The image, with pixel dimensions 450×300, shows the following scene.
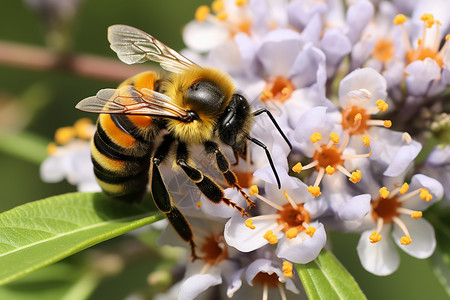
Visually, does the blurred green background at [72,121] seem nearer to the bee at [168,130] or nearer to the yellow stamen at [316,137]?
the bee at [168,130]

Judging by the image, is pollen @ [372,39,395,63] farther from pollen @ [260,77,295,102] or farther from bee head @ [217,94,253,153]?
bee head @ [217,94,253,153]

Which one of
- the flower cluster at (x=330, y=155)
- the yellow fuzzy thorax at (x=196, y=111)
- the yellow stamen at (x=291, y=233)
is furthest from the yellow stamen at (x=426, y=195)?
the yellow fuzzy thorax at (x=196, y=111)

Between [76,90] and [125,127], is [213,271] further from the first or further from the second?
[76,90]

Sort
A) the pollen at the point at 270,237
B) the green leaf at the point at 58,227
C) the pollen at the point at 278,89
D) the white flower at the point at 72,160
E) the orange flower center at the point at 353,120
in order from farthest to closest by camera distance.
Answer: the white flower at the point at 72,160 < the pollen at the point at 278,89 < the orange flower center at the point at 353,120 < the pollen at the point at 270,237 < the green leaf at the point at 58,227

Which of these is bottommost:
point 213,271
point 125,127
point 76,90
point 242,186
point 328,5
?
point 76,90

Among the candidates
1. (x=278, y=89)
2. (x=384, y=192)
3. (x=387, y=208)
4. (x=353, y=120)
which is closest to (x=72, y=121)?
(x=278, y=89)

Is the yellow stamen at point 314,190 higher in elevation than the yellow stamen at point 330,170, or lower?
lower

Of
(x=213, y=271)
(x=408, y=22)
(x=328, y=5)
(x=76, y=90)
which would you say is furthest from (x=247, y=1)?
(x=76, y=90)
